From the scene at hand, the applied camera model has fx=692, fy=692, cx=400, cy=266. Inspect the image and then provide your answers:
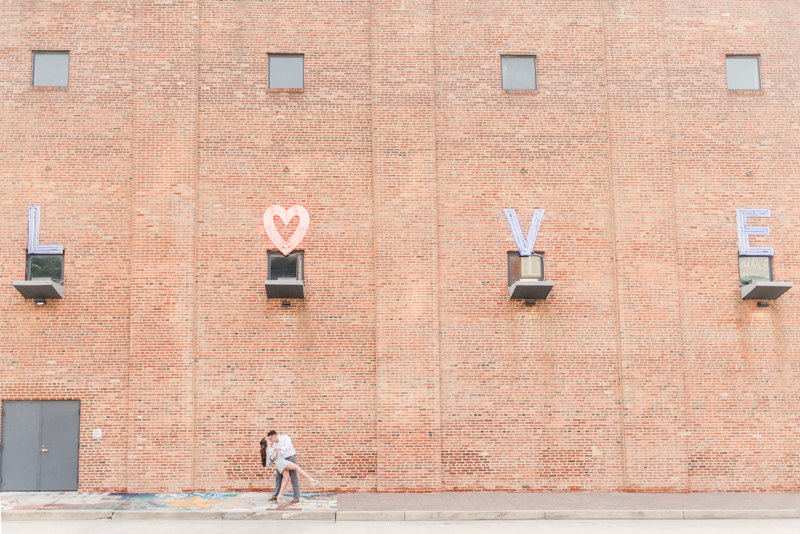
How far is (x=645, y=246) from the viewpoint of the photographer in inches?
613

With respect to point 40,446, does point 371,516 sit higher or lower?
lower

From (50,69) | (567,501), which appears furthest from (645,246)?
(50,69)

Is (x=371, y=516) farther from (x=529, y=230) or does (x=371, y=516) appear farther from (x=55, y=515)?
(x=529, y=230)

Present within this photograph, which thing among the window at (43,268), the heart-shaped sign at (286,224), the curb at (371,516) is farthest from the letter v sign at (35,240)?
the curb at (371,516)

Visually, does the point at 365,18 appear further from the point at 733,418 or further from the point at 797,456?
the point at 797,456

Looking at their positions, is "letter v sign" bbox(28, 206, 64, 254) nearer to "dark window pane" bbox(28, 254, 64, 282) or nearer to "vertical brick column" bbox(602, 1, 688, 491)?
"dark window pane" bbox(28, 254, 64, 282)

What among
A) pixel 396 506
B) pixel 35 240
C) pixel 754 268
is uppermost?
pixel 35 240

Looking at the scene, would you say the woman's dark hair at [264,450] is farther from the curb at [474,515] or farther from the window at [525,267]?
the window at [525,267]

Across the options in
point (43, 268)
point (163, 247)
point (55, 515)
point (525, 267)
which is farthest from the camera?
point (525, 267)

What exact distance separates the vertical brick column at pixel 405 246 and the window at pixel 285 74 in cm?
176

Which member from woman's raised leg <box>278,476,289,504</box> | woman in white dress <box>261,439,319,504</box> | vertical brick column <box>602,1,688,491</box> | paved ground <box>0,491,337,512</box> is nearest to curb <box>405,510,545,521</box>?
paved ground <box>0,491,337,512</box>

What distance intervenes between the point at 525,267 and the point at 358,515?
6556mm

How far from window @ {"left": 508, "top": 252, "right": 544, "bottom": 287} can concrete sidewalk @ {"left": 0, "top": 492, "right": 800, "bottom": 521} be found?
15.4 feet

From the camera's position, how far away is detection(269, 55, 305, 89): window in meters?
16.0
